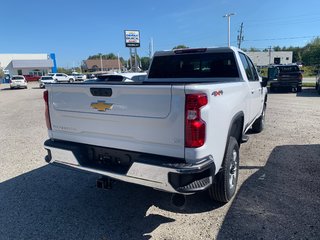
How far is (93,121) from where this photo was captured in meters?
3.20

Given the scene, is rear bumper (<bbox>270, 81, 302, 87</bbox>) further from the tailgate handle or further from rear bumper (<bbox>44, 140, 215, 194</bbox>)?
the tailgate handle

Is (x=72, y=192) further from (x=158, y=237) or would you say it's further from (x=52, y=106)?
(x=158, y=237)

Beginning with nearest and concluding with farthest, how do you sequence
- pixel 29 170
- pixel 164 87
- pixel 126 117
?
pixel 164 87 → pixel 126 117 → pixel 29 170

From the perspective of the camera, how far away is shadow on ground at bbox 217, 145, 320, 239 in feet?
10.0

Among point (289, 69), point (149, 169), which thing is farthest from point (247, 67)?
point (289, 69)

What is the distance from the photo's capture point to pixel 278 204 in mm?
3643

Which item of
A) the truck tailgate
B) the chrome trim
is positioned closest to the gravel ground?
the chrome trim

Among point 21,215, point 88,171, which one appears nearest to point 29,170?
point 21,215

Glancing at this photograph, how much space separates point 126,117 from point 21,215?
79.8 inches

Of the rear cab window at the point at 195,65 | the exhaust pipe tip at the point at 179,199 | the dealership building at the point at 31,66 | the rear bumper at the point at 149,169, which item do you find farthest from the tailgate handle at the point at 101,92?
the dealership building at the point at 31,66

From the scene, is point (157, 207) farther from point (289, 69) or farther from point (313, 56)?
point (313, 56)

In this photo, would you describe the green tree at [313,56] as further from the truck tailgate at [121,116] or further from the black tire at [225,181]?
the truck tailgate at [121,116]

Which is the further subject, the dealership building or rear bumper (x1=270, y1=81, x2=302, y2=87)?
the dealership building

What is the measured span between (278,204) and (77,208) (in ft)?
8.89
